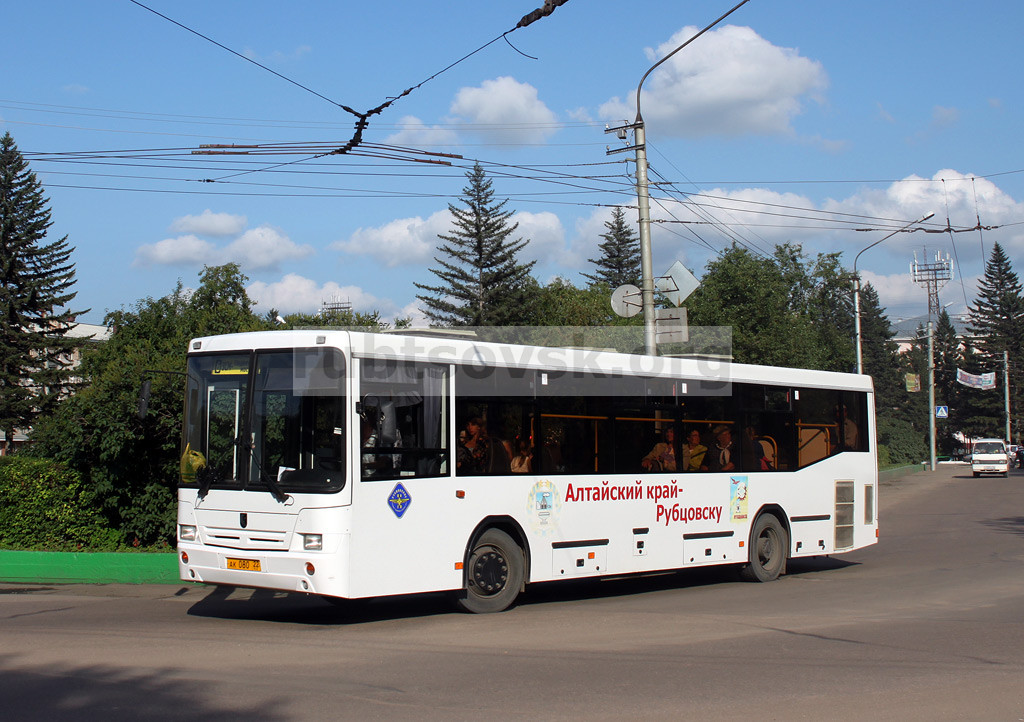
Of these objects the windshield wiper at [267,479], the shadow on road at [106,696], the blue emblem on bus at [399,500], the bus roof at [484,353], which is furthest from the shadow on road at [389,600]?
the shadow on road at [106,696]

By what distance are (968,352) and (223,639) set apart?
418 feet

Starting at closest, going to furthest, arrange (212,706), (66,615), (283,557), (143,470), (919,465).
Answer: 1. (212,706)
2. (283,557)
3. (66,615)
4. (143,470)
5. (919,465)

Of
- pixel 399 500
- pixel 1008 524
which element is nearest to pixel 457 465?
pixel 399 500

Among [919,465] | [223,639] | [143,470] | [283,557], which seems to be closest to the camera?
[223,639]

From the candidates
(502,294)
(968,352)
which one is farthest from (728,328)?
(968,352)

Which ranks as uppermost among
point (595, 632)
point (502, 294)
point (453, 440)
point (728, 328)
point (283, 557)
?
point (502, 294)

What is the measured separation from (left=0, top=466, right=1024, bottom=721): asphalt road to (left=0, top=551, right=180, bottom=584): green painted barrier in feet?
1.48

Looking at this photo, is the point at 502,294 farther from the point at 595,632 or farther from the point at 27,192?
the point at 595,632

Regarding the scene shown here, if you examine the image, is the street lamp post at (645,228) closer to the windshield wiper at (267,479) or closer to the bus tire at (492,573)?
the bus tire at (492,573)

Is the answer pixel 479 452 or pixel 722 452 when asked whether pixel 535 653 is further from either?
pixel 722 452

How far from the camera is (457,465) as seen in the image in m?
11.0

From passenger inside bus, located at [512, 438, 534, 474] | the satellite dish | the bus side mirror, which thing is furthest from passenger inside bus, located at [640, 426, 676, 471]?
the satellite dish

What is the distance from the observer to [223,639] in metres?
9.30

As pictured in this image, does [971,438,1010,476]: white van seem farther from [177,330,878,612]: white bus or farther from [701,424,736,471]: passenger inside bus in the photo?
[701,424,736,471]: passenger inside bus
